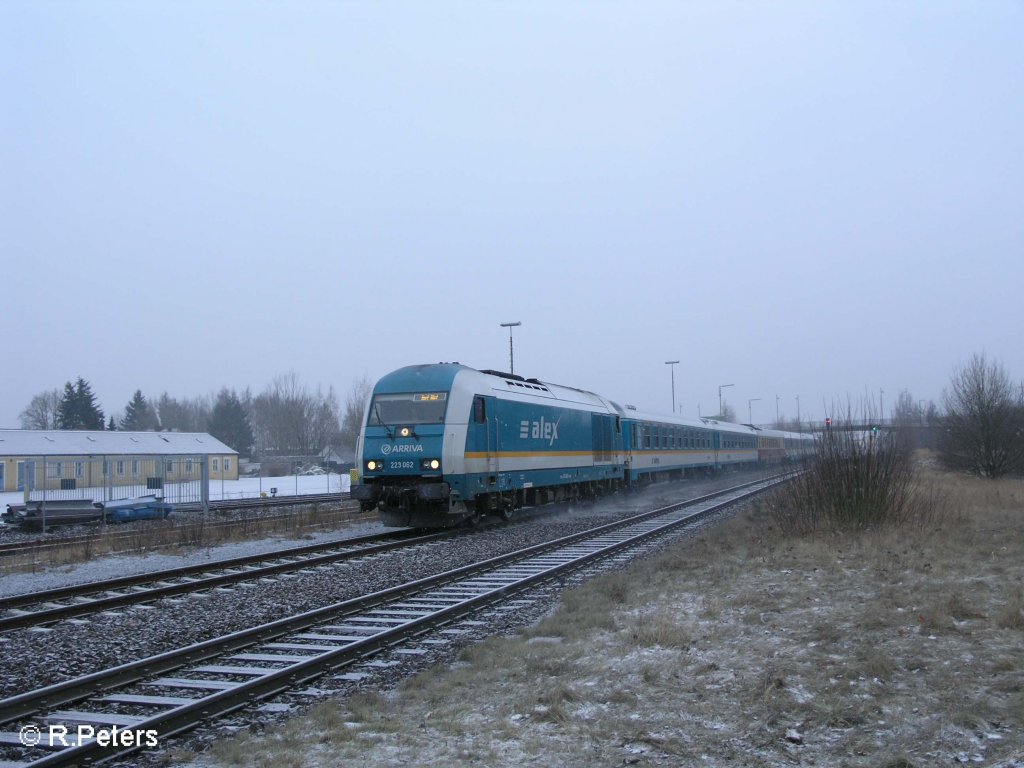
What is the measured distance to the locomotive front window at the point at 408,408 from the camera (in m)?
18.6

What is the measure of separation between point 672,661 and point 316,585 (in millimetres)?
6620

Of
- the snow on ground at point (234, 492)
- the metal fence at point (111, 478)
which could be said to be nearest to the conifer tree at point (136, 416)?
the snow on ground at point (234, 492)

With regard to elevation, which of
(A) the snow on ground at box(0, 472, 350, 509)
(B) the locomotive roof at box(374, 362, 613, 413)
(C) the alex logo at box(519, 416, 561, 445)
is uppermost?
(B) the locomotive roof at box(374, 362, 613, 413)

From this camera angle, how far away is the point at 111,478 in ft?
86.5

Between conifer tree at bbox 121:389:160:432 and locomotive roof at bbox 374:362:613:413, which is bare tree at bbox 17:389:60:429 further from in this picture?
locomotive roof at bbox 374:362:613:413

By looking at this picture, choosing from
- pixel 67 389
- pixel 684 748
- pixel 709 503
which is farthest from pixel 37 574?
pixel 67 389

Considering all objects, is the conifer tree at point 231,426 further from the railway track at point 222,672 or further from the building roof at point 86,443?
the railway track at point 222,672

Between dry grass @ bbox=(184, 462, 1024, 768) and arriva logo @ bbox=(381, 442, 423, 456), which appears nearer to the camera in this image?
dry grass @ bbox=(184, 462, 1024, 768)

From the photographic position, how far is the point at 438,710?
20.5ft

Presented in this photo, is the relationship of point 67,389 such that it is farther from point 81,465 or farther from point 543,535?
point 543,535

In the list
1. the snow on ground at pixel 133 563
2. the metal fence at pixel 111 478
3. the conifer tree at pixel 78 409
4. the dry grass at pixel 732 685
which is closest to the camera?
the dry grass at pixel 732 685

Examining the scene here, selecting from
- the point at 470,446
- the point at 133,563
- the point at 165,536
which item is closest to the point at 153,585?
the point at 133,563

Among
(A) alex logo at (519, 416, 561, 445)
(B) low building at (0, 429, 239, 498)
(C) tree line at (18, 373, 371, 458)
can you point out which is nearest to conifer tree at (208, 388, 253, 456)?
(C) tree line at (18, 373, 371, 458)

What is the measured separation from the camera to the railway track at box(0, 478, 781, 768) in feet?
18.9
